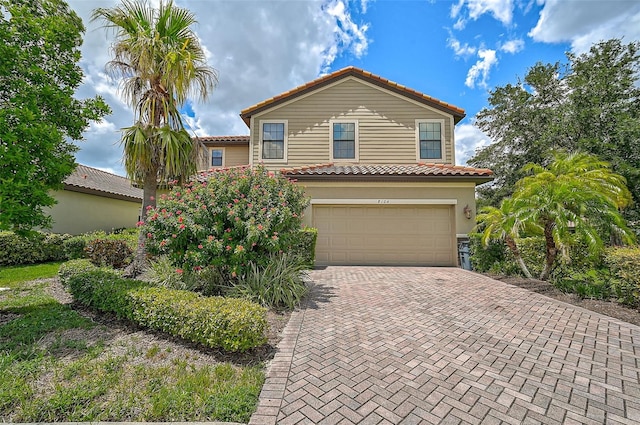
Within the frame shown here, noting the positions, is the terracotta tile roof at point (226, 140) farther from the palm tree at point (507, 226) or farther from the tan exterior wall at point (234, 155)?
the palm tree at point (507, 226)

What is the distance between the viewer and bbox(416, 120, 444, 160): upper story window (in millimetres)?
12359

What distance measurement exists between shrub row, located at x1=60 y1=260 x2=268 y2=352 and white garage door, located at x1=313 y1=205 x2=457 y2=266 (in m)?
6.74

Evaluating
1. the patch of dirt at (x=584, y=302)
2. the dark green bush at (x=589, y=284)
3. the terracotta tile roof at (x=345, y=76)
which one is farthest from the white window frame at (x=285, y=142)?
the dark green bush at (x=589, y=284)

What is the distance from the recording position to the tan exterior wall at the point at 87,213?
12.3 meters

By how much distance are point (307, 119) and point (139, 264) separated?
8.78m

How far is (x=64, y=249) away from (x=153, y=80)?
7200 millimetres

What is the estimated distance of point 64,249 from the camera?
9961 mm

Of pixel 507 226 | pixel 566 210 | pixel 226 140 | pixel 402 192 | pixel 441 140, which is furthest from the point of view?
pixel 226 140

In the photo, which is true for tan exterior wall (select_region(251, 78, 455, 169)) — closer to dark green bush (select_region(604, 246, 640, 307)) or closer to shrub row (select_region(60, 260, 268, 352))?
dark green bush (select_region(604, 246, 640, 307))

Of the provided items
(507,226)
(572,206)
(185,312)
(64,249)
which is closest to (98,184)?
(64,249)

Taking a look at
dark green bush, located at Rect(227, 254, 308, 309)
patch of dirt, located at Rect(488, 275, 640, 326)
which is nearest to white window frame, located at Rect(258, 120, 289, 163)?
dark green bush, located at Rect(227, 254, 308, 309)

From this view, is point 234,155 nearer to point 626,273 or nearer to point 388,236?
point 388,236

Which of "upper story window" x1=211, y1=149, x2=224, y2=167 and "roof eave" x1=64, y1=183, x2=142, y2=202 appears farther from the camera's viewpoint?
"upper story window" x1=211, y1=149, x2=224, y2=167

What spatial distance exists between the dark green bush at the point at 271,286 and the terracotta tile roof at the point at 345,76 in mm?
8827
